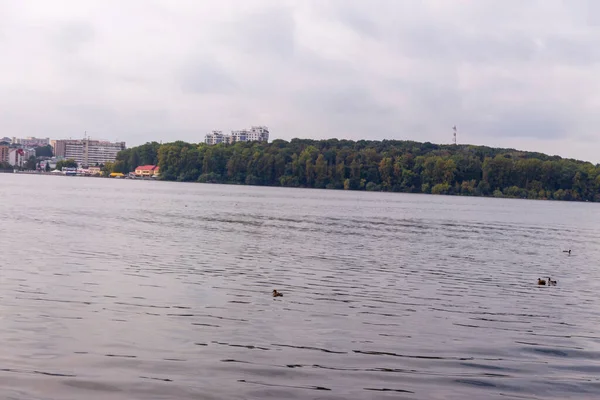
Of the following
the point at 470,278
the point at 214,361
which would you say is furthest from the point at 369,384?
the point at 470,278

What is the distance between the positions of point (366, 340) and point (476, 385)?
3.59 m

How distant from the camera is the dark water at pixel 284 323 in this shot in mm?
14094

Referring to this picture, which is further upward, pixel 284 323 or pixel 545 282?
pixel 545 282

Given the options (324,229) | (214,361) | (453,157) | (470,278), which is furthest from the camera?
(453,157)

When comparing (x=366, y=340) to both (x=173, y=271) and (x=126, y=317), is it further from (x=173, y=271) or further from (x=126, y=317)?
(x=173, y=271)

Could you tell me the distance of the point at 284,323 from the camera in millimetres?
18969

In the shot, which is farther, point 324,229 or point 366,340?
point 324,229

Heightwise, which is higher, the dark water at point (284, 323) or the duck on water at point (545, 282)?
the duck on water at point (545, 282)

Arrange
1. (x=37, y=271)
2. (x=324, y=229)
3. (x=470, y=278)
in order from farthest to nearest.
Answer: (x=324, y=229), (x=470, y=278), (x=37, y=271)

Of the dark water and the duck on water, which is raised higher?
the duck on water

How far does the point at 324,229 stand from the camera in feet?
178

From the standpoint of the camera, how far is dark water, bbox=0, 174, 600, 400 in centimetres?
1409

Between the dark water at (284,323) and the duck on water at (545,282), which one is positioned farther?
the duck on water at (545,282)

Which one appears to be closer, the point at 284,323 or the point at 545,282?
the point at 284,323
